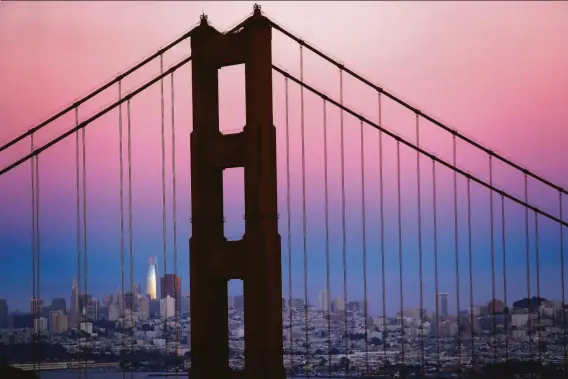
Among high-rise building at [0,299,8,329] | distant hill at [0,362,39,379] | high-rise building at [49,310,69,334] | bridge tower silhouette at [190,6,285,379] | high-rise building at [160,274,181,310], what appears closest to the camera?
bridge tower silhouette at [190,6,285,379]

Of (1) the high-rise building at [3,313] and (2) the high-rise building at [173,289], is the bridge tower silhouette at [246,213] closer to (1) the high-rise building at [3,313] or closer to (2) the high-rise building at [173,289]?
(2) the high-rise building at [173,289]

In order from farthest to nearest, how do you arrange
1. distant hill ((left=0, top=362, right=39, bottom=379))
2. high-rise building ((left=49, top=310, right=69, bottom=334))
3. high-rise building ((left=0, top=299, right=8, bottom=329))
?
high-rise building ((left=49, top=310, right=69, bottom=334))
high-rise building ((left=0, top=299, right=8, bottom=329))
distant hill ((left=0, top=362, right=39, bottom=379))

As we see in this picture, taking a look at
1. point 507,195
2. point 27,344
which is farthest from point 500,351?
point 507,195

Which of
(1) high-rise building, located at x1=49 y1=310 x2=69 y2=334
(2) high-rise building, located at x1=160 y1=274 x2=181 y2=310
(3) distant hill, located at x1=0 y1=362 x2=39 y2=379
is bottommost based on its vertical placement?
(3) distant hill, located at x1=0 y1=362 x2=39 y2=379

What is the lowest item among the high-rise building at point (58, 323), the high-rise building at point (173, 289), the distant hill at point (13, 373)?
the distant hill at point (13, 373)

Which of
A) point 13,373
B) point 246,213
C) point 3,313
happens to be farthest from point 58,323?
point 246,213

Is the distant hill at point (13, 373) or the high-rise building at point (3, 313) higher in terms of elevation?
the high-rise building at point (3, 313)

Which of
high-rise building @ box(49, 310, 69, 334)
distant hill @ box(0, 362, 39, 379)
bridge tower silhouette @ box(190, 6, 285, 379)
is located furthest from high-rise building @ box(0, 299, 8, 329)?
bridge tower silhouette @ box(190, 6, 285, 379)

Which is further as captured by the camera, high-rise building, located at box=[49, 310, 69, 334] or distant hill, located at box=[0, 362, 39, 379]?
high-rise building, located at box=[49, 310, 69, 334]

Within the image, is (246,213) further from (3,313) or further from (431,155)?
(3,313)

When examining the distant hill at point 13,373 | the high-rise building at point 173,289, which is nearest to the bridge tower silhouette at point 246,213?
the high-rise building at point 173,289

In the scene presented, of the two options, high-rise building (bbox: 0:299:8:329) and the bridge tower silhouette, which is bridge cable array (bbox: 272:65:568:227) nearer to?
the bridge tower silhouette
